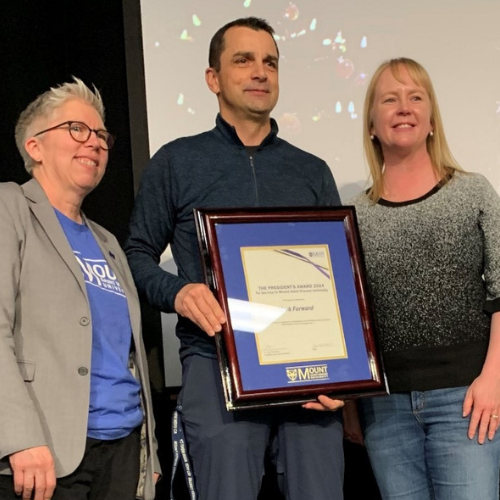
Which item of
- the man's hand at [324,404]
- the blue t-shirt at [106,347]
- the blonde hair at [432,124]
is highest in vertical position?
the blonde hair at [432,124]

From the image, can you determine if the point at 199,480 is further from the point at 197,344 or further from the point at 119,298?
the point at 119,298

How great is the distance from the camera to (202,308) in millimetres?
1642

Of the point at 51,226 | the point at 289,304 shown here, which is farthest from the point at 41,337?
the point at 289,304

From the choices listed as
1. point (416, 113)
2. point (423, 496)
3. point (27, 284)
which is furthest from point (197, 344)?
point (416, 113)

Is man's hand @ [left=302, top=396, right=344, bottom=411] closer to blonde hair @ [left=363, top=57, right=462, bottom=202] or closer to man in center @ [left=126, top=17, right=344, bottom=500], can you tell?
man in center @ [left=126, top=17, right=344, bottom=500]

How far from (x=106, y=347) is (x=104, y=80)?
1269 millimetres

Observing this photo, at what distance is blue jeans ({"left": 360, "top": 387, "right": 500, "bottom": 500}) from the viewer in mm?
1759

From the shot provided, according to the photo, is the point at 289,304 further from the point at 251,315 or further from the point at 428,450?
the point at 428,450

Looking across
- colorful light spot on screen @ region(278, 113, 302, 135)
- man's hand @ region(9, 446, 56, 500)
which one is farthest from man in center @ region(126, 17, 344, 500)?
colorful light spot on screen @ region(278, 113, 302, 135)

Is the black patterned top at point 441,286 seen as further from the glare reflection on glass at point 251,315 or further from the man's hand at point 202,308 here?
the man's hand at point 202,308

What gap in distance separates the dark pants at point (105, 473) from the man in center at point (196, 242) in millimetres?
154

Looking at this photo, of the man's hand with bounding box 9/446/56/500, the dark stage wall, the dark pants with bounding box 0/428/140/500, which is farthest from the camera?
the dark stage wall

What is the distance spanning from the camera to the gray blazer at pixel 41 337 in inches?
57.0

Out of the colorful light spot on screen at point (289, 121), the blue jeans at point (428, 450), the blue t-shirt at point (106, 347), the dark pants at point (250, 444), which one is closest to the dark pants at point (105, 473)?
the blue t-shirt at point (106, 347)
